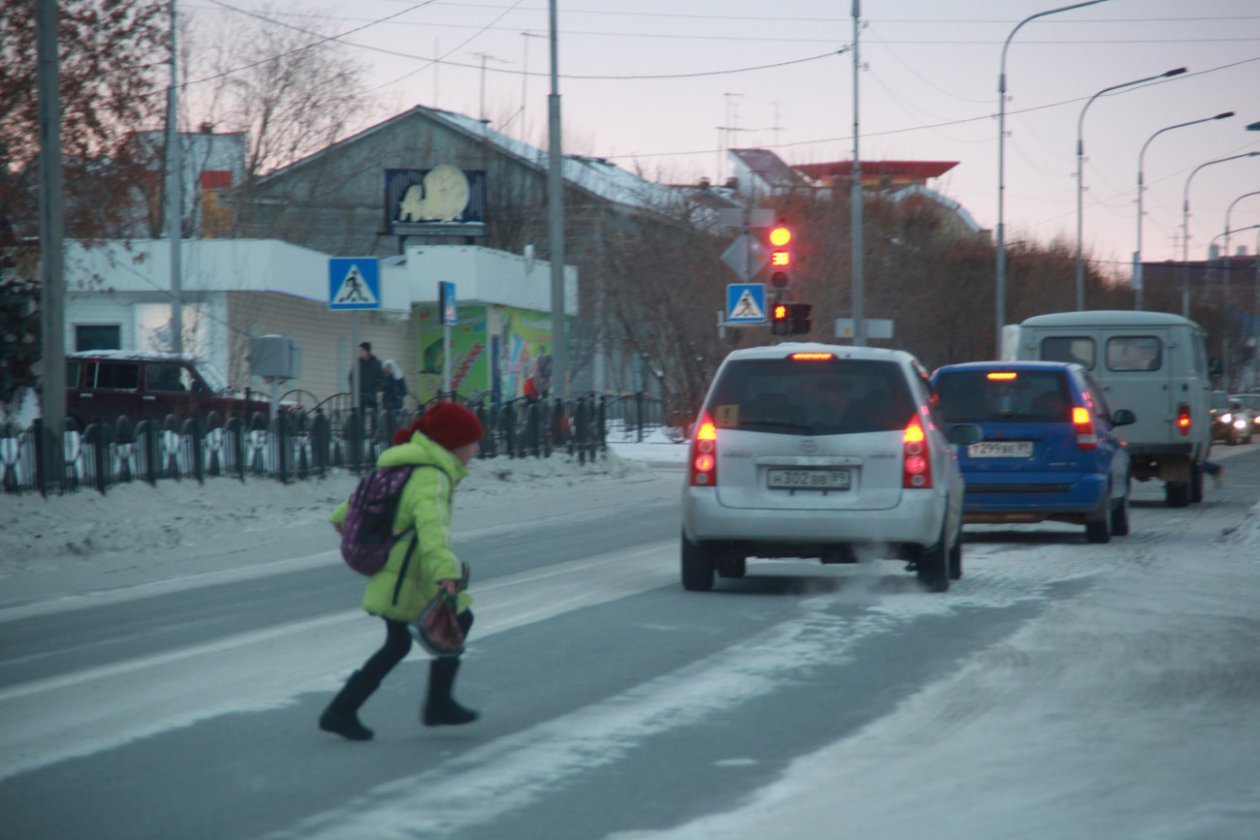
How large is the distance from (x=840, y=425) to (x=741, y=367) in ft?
2.62

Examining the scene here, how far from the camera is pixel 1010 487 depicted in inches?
659

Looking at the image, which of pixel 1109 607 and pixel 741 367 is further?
pixel 741 367

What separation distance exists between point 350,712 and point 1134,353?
62.1 feet

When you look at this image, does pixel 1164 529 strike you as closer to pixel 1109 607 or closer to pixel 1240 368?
pixel 1109 607

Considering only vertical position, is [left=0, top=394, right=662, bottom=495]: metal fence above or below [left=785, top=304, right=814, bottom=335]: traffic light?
below

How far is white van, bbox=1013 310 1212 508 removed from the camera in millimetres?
23484

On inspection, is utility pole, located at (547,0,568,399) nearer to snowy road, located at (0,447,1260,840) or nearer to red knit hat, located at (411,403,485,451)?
snowy road, located at (0,447,1260,840)

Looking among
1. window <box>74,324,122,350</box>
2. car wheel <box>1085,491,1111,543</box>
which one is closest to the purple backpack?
car wheel <box>1085,491,1111,543</box>

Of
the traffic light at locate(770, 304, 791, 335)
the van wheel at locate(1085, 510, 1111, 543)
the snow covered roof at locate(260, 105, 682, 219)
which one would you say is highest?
the snow covered roof at locate(260, 105, 682, 219)

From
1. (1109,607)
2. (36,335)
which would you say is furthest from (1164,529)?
(36,335)

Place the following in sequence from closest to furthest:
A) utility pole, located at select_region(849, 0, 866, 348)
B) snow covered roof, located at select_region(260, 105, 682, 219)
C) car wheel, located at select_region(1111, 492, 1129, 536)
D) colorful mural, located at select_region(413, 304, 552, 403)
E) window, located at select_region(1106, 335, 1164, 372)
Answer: car wheel, located at select_region(1111, 492, 1129, 536)
window, located at select_region(1106, 335, 1164, 372)
utility pole, located at select_region(849, 0, 866, 348)
colorful mural, located at select_region(413, 304, 552, 403)
snow covered roof, located at select_region(260, 105, 682, 219)

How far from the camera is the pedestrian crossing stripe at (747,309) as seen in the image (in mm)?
28297

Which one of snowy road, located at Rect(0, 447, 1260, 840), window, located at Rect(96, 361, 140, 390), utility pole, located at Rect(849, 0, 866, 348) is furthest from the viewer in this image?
utility pole, located at Rect(849, 0, 866, 348)

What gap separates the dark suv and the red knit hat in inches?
1009
